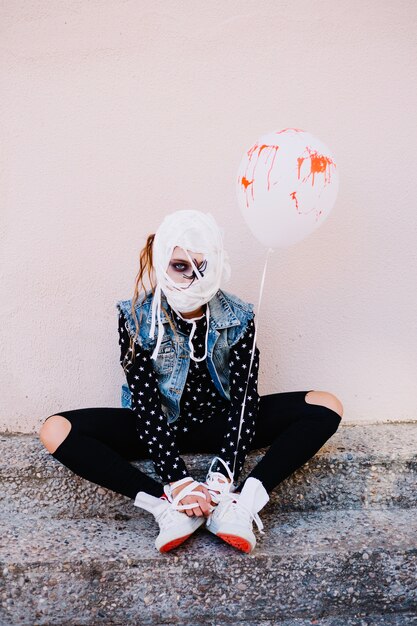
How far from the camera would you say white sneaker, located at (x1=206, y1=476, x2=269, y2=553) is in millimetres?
1844

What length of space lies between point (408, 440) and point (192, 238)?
1.22 m

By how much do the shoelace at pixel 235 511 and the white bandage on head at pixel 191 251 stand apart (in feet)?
2.10

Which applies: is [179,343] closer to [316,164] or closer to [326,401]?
[326,401]

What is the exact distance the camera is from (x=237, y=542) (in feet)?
6.06

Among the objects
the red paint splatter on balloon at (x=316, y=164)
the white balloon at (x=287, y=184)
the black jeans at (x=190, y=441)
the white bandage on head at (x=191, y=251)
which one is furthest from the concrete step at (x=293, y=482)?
the red paint splatter on balloon at (x=316, y=164)

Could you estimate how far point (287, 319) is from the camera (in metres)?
2.63

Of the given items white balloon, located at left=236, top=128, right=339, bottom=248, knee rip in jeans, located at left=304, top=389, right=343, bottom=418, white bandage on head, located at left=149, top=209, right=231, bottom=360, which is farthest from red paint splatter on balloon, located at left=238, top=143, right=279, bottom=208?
knee rip in jeans, located at left=304, top=389, right=343, bottom=418

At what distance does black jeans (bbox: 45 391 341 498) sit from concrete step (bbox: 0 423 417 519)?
89 mm

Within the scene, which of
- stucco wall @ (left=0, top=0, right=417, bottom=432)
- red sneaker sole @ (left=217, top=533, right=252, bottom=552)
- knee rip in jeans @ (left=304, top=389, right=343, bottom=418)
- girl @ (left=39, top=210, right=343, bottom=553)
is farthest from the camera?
stucco wall @ (left=0, top=0, right=417, bottom=432)

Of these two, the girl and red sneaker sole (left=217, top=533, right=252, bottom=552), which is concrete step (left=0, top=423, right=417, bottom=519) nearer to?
the girl

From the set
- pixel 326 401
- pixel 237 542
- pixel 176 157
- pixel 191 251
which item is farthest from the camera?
pixel 176 157

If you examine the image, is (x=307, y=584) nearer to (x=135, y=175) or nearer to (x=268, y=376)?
(x=268, y=376)

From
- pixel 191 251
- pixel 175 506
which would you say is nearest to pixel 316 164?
pixel 191 251

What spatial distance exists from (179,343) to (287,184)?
27.5 inches
